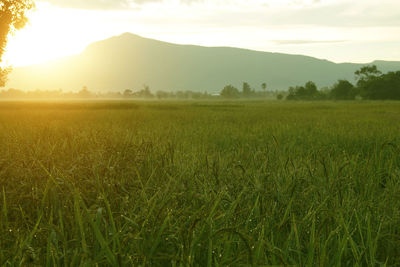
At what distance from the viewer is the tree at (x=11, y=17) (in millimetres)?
23766

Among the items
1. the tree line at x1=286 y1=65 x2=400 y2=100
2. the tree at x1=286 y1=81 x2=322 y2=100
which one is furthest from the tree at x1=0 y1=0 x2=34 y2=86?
the tree at x1=286 y1=81 x2=322 y2=100

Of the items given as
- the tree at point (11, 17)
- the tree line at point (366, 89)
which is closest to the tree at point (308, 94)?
the tree line at point (366, 89)

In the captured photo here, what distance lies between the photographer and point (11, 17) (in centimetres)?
2411

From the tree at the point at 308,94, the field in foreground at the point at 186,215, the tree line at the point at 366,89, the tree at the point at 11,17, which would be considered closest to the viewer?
the field in foreground at the point at 186,215

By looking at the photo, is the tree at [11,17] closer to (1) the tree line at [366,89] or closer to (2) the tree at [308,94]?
(1) the tree line at [366,89]

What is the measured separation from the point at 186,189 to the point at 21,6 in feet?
81.9

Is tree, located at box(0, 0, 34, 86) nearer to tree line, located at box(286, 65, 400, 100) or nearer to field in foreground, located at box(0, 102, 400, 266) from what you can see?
field in foreground, located at box(0, 102, 400, 266)

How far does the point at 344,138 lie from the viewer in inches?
373

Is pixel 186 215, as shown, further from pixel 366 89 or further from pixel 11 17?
pixel 366 89

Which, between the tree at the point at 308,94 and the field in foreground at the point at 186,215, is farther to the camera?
the tree at the point at 308,94

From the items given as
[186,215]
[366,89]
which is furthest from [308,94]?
[186,215]

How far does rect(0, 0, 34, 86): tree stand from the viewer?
23.8 meters

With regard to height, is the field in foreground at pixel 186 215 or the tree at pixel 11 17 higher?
the tree at pixel 11 17

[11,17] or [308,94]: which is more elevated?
[11,17]
